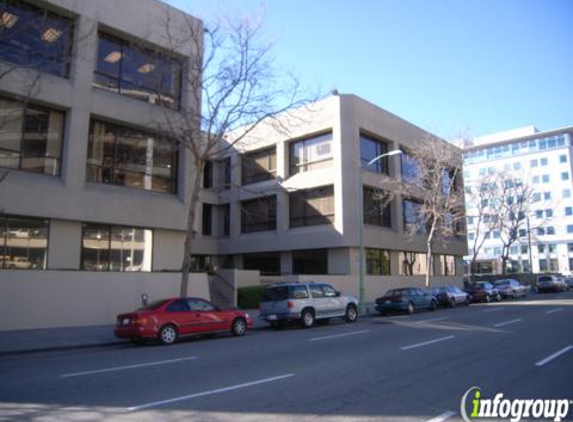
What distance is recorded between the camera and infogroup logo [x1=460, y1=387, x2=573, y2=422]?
646 cm

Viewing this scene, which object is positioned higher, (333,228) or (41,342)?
(333,228)

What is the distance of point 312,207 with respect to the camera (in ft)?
112

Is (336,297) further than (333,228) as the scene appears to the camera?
No

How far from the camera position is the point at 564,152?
95062 mm

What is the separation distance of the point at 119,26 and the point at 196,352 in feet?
53.0

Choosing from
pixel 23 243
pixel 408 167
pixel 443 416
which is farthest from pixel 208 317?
pixel 408 167

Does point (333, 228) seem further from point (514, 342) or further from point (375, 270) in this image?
point (514, 342)

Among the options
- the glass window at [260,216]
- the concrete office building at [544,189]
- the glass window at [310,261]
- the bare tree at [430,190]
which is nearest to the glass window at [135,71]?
the glass window at [260,216]

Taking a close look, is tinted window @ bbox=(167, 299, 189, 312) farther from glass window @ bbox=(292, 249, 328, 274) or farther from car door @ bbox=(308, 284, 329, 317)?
glass window @ bbox=(292, 249, 328, 274)

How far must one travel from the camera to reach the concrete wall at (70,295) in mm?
17297

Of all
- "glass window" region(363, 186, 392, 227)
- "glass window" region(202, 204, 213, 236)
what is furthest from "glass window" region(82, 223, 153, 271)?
"glass window" region(202, 204, 213, 236)

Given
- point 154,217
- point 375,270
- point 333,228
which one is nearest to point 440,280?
point 375,270

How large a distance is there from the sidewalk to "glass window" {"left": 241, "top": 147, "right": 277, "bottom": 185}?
70.1 feet

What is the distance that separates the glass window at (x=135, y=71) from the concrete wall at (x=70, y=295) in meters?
8.09
